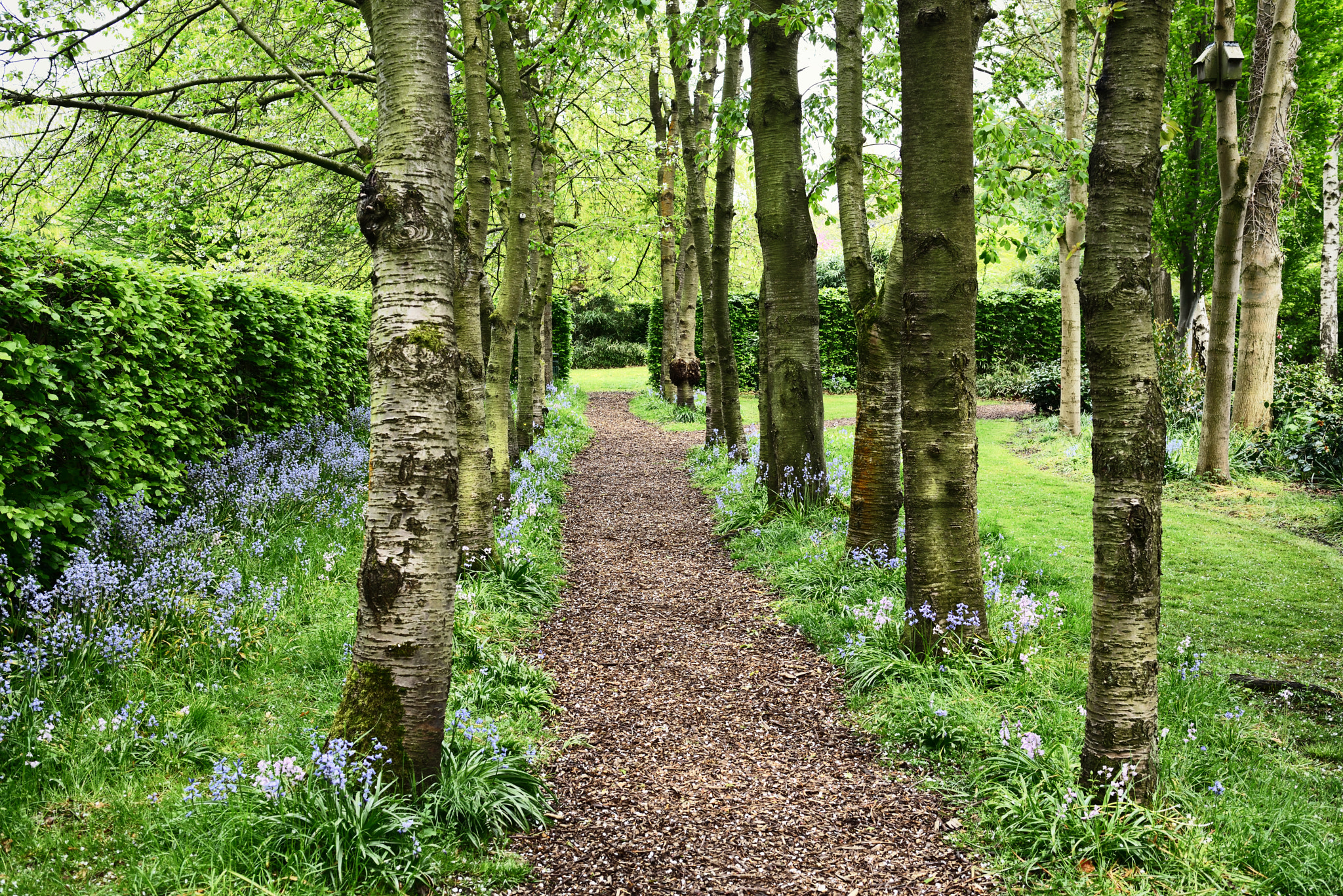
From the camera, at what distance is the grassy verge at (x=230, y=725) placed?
2.86 m

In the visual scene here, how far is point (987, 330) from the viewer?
24734mm

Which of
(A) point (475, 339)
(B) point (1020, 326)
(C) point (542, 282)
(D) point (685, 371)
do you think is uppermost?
(C) point (542, 282)

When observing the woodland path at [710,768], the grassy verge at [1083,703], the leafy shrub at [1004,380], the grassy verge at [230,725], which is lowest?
the woodland path at [710,768]

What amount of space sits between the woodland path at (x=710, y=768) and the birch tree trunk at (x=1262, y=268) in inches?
380

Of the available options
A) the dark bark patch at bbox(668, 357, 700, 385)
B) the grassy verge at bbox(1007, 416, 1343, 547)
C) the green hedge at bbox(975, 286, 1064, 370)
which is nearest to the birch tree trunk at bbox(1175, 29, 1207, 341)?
the grassy verge at bbox(1007, 416, 1343, 547)

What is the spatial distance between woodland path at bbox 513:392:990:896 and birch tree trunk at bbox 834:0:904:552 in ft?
3.74

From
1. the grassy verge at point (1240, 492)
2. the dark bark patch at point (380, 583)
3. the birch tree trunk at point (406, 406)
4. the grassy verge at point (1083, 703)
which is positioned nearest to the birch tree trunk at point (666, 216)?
the grassy verge at point (1240, 492)

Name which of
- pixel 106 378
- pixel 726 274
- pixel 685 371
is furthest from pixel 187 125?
pixel 685 371

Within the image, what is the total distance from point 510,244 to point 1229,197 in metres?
9.02

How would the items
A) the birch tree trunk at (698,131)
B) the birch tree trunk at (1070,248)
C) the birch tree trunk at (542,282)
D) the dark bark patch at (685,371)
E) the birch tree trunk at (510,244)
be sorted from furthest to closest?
1. the dark bark patch at (685,371)
2. the birch tree trunk at (698,131)
3. the birch tree trunk at (542,282)
4. the birch tree trunk at (1070,248)
5. the birch tree trunk at (510,244)

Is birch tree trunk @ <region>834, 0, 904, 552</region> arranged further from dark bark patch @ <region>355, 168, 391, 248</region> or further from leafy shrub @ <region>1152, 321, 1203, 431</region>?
leafy shrub @ <region>1152, 321, 1203, 431</region>

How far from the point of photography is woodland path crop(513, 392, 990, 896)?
10.4 ft

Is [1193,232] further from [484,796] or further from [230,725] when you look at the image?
[230,725]

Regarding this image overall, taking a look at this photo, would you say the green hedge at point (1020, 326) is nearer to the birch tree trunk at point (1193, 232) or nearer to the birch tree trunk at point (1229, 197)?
the birch tree trunk at point (1193, 232)
